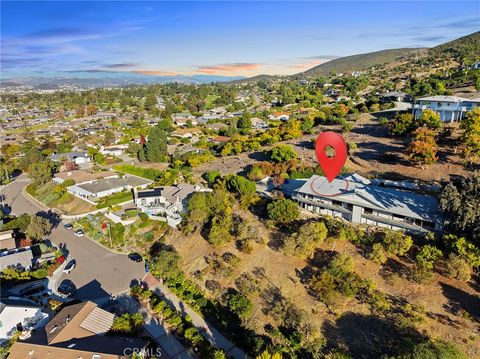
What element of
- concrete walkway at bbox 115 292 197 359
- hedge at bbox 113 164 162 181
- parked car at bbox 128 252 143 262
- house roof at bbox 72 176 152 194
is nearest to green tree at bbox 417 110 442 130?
hedge at bbox 113 164 162 181

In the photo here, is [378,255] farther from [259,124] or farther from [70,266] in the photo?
[259,124]

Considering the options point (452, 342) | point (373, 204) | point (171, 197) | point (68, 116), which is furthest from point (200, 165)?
point (68, 116)

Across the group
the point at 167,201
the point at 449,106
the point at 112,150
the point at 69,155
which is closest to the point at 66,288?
the point at 167,201

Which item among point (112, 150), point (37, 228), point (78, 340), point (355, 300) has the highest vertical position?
point (112, 150)

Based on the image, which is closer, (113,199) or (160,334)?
(160,334)

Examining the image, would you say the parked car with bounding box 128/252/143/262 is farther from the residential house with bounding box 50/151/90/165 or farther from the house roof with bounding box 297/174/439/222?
the residential house with bounding box 50/151/90/165

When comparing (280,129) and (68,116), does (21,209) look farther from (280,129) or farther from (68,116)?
(68,116)

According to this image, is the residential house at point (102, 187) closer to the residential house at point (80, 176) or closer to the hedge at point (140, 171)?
the hedge at point (140, 171)

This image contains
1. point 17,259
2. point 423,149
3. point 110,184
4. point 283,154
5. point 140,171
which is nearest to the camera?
point 17,259
